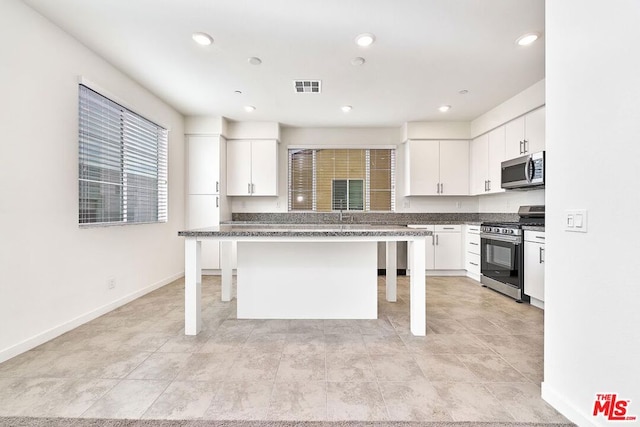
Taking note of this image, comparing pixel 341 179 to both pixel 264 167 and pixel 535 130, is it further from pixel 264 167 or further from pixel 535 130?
pixel 535 130

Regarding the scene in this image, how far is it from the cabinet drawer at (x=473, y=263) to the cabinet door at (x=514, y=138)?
1.56m

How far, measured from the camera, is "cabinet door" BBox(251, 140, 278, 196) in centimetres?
497

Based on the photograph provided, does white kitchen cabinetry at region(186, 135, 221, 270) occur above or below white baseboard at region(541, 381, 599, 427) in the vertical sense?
above

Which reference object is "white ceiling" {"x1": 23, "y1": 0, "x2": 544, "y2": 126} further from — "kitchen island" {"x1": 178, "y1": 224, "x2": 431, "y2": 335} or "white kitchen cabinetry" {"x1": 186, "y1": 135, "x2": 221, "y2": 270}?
"kitchen island" {"x1": 178, "y1": 224, "x2": 431, "y2": 335}

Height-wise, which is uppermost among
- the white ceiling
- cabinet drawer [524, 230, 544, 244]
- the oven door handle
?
the white ceiling

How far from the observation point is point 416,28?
2434mm

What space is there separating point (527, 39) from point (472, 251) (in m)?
2.97

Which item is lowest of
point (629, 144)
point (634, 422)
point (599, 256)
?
point (634, 422)

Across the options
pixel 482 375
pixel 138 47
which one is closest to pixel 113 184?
pixel 138 47

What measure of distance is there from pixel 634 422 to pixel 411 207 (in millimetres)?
4318

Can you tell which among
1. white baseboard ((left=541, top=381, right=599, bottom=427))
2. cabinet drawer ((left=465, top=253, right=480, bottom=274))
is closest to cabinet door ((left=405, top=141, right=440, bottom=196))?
cabinet drawer ((left=465, top=253, right=480, bottom=274))

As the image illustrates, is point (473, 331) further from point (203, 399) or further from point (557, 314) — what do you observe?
point (203, 399)

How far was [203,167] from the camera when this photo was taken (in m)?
4.71

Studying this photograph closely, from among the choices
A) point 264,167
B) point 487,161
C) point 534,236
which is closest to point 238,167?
point 264,167
